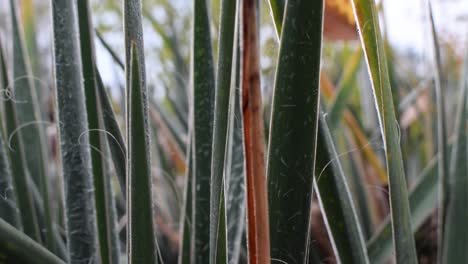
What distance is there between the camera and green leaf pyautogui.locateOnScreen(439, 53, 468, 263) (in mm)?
373

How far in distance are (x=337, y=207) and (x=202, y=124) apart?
97 mm

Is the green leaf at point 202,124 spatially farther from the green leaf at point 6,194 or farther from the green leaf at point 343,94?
the green leaf at point 343,94

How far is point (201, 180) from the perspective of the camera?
33 centimetres

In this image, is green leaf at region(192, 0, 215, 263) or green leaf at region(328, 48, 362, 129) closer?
green leaf at region(192, 0, 215, 263)

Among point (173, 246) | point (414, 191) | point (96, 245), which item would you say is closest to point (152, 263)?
point (96, 245)

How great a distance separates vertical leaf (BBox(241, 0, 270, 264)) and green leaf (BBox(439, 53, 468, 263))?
22 centimetres

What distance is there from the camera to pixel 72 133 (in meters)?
0.29

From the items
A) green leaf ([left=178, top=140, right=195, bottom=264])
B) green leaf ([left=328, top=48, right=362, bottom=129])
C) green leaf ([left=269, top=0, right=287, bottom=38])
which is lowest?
green leaf ([left=178, top=140, right=195, bottom=264])

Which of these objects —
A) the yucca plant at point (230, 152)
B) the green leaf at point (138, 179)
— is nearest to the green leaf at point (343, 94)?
the yucca plant at point (230, 152)

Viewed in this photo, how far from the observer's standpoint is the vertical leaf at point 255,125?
0.21 meters

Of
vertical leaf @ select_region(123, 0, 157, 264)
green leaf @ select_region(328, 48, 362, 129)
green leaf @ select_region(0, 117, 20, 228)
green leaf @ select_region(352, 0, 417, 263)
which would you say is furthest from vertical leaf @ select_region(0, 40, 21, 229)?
green leaf @ select_region(328, 48, 362, 129)

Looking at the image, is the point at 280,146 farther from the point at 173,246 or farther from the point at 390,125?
the point at 173,246

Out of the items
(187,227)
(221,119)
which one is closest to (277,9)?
(221,119)

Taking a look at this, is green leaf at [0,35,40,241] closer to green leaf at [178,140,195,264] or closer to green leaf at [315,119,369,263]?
green leaf at [178,140,195,264]
